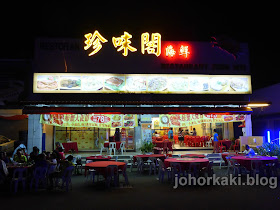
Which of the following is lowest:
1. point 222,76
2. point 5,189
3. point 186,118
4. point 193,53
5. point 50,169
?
point 5,189

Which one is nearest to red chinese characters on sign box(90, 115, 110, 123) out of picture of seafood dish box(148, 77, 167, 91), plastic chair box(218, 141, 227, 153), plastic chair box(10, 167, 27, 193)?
picture of seafood dish box(148, 77, 167, 91)

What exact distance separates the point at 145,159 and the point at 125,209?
19.4 feet

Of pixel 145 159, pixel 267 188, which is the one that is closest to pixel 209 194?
pixel 267 188

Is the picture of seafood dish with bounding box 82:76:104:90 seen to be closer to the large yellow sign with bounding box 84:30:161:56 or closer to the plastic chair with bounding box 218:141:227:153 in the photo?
the large yellow sign with bounding box 84:30:161:56

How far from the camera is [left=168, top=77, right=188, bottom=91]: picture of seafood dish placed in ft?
47.3

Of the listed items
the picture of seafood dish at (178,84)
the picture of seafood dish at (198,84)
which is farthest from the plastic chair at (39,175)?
the picture of seafood dish at (198,84)

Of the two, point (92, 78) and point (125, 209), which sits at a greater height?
point (92, 78)

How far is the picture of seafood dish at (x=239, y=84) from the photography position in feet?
48.7

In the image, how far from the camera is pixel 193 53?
49.5 feet

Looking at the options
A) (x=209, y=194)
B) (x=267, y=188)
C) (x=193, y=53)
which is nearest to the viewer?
(x=209, y=194)

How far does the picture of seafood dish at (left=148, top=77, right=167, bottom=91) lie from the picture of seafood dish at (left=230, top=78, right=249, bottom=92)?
408 centimetres

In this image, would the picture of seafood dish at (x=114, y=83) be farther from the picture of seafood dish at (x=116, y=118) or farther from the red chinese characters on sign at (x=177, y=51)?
the red chinese characters on sign at (x=177, y=51)

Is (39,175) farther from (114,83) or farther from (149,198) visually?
(114,83)

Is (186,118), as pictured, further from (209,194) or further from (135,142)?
(209,194)
